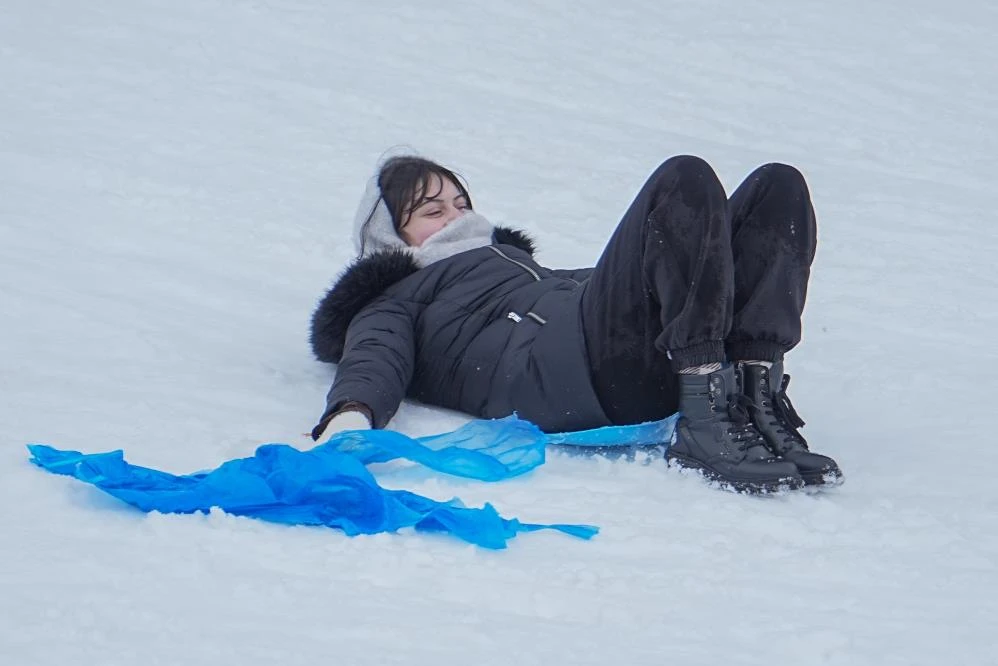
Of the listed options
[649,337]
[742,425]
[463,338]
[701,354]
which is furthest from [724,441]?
[463,338]

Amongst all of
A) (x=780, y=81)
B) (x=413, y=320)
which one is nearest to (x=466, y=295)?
(x=413, y=320)

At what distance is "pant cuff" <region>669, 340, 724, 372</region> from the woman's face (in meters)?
0.97

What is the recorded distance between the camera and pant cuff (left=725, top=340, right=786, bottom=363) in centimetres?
256

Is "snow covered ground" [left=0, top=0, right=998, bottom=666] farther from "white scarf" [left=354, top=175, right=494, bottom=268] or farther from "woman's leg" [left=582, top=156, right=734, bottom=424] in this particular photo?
"white scarf" [left=354, top=175, right=494, bottom=268]

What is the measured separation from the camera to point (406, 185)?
10.8 feet

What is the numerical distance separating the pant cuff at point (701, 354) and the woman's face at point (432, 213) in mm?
971

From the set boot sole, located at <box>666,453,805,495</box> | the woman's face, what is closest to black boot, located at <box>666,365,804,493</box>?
boot sole, located at <box>666,453,805,495</box>

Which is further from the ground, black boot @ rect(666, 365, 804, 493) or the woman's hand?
black boot @ rect(666, 365, 804, 493)

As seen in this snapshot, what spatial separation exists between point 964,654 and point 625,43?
608 centimetres

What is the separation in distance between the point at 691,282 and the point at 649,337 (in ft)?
0.55

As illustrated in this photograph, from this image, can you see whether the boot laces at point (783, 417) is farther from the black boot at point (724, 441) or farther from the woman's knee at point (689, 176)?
the woman's knee at point (689, 176)

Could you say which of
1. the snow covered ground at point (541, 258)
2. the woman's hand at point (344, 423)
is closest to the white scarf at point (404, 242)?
the snow covered ground at point (541, 258)

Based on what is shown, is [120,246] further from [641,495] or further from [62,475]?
[641,495]

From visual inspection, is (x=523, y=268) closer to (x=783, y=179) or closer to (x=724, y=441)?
(x=783, y=179)
